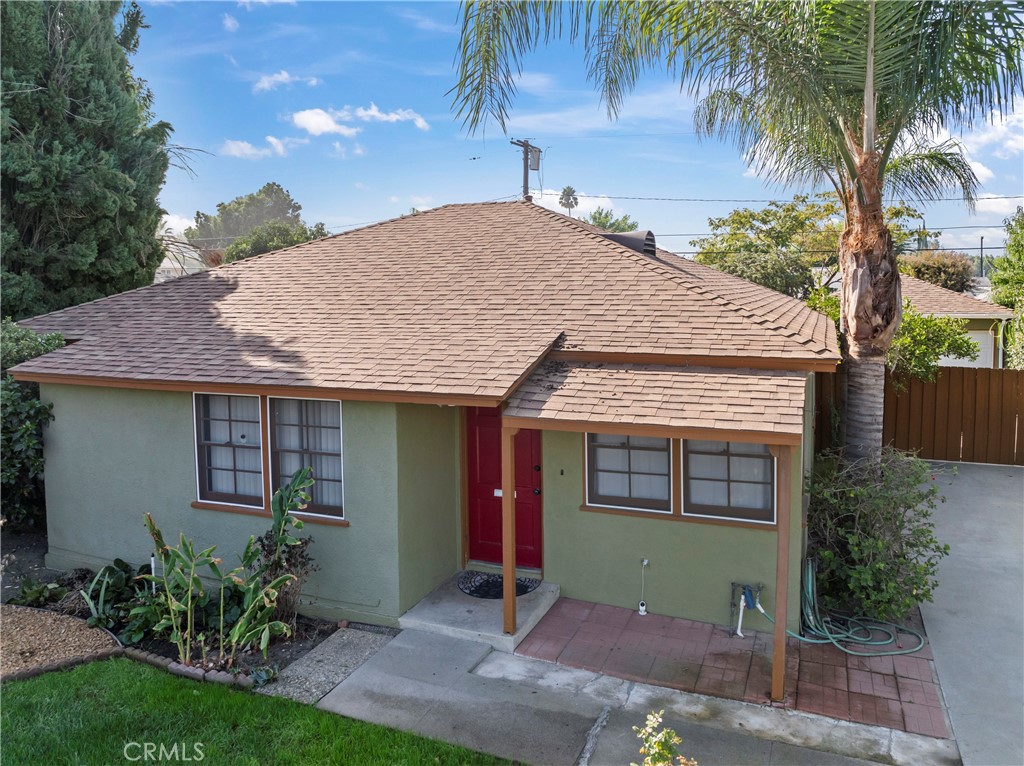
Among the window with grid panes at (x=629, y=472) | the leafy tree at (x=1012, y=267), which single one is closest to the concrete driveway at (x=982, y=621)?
the window with grid panes at (x=629, y=472)

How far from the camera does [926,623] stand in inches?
330

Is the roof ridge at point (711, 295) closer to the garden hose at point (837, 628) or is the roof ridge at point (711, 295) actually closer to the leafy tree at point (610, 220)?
the garden hose at point (837, 628)

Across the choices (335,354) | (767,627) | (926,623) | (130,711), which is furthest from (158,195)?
(926,623)

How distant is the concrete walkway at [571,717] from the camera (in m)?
5.88

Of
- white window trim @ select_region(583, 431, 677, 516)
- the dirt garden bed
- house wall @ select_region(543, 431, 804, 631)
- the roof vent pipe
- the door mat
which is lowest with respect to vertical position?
the dirt garden bed

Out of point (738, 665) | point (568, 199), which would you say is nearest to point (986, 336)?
point (738, 665)

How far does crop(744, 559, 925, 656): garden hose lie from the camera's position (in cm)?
779

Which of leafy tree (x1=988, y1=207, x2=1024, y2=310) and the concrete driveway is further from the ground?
leafy tree (x1=988, y1=207, x2=1024, y2=310)

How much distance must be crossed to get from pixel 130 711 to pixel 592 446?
17.4 feet

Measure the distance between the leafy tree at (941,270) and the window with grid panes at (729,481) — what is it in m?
30.2

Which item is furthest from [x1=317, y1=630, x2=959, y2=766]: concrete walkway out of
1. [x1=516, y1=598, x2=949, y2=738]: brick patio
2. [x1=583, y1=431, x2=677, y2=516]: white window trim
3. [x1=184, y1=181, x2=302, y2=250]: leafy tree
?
[x1=184, y1=181, x2=302, y2=250]: leafy tree

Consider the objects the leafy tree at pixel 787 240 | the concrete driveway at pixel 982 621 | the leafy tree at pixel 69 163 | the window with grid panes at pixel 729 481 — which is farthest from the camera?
the leafy tree at pixel 787 240

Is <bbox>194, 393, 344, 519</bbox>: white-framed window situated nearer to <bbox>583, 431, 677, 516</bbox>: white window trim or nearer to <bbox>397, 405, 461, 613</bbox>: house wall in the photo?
<bbox>397, 405, 461, 613</bbox>: house wall

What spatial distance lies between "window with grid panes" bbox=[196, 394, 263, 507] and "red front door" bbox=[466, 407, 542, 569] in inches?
107
